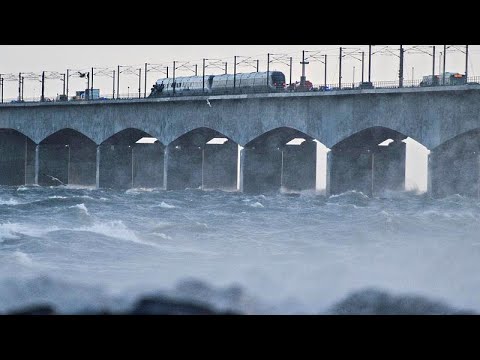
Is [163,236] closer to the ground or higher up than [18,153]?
closer to the ground

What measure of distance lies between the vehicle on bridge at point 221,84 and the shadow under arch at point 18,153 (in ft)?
40.5

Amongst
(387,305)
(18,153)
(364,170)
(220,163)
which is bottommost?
(387,305)

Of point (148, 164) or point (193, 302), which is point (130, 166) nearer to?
point (148, 164)

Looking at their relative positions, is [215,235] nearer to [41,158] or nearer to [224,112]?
[224,112]

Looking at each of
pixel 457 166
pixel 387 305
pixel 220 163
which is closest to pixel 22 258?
pixel 387 305

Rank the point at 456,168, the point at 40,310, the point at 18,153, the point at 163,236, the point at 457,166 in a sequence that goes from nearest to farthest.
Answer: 1. the point at 40,310
2. the point at 163,236
3. the point at 456,168
4. the point at 457,166
5. the point at 18,153

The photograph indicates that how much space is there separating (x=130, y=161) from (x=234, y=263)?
2289 inches

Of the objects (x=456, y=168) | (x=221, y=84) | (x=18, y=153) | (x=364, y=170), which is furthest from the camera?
(x=18, y=153)

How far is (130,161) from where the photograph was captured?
74562mm

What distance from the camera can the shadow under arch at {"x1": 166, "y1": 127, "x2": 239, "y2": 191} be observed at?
6656 cm

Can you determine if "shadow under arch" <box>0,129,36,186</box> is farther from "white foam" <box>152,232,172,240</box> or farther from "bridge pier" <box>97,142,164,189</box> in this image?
"white foam" <box>152,232,172,240</box>

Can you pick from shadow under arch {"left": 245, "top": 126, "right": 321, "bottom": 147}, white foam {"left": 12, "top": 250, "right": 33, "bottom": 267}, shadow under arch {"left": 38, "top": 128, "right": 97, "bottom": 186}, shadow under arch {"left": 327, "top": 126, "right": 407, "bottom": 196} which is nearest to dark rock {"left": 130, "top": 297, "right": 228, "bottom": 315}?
white foam {"left": 12, "top": 250, "right": 33, "bottom": 267}

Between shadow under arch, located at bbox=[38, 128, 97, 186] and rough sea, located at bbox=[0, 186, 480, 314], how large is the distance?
33.4m

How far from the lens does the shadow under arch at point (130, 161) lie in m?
69.4
